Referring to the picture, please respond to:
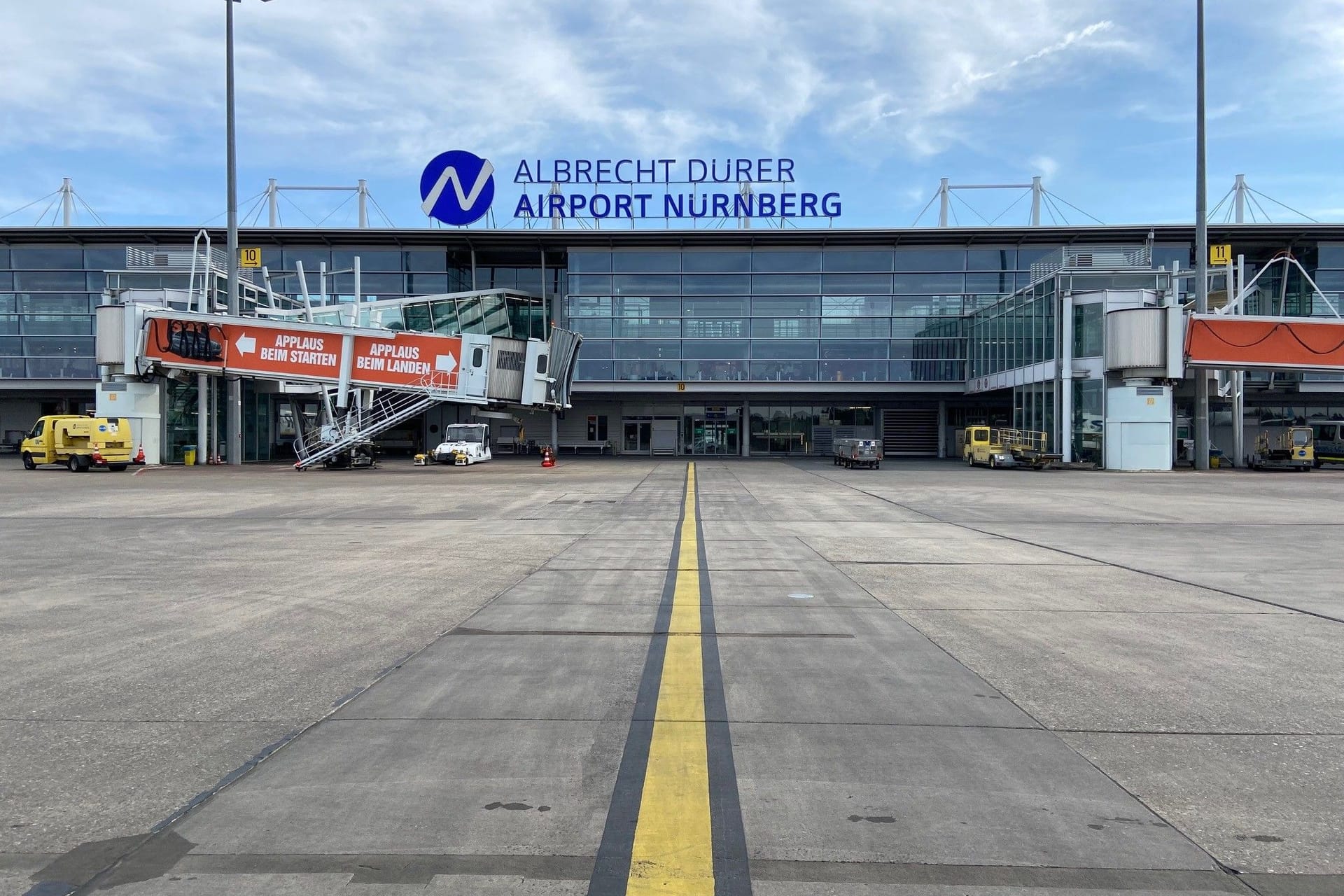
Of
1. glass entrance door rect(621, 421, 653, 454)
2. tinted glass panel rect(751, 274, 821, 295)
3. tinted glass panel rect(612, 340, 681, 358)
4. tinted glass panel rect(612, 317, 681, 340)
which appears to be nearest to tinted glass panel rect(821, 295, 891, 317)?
tinted glass panel rect(751, 274, 821, 295)

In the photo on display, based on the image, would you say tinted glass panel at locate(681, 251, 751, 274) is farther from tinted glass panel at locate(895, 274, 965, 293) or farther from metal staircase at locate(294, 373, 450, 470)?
metal staircase at locate(294, 373, 450, 470)

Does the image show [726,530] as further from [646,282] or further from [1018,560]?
[646,282]

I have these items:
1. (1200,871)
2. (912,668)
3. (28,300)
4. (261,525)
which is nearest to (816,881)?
(1200,871)

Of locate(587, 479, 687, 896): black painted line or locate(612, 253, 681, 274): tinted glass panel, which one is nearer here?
locate(587, 479, 687, 896): black painted line

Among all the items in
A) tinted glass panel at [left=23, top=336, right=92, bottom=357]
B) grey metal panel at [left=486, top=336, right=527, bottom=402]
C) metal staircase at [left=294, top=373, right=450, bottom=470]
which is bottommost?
metal staircase at [left=294, top=373, right=450, bottom=470]

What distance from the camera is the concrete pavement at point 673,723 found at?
3561 millimetres

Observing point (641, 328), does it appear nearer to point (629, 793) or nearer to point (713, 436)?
point (713, 436)

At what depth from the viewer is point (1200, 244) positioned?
126 feet

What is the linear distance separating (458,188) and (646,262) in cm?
1182

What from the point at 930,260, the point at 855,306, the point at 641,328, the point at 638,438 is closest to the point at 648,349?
the point at 641,328

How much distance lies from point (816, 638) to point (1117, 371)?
36333 millimetres

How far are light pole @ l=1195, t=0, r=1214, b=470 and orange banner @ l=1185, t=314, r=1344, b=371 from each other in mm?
1146

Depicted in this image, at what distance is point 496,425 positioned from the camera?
190 feet

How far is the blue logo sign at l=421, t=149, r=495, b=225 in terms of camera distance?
50062 mm
